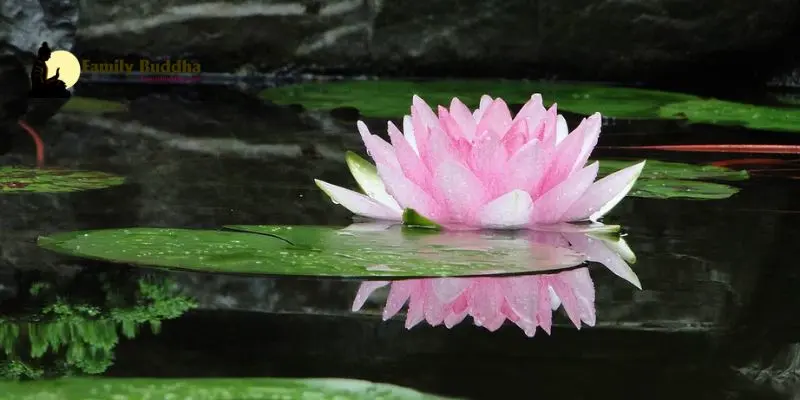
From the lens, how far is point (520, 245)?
3.90 ft

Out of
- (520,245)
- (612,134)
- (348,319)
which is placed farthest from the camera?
(612,134)

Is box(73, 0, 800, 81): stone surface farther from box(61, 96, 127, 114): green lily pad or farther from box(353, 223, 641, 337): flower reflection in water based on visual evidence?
box(353, 223, 641, 337): flower reflection in water

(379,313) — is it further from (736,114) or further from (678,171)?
(736,114)

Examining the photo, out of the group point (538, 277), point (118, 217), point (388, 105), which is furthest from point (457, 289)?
point (388, 105)

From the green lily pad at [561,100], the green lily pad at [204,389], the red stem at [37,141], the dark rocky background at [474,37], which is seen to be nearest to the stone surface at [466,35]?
the dark rocky background at [474,37]

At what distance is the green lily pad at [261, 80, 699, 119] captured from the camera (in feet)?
10.0

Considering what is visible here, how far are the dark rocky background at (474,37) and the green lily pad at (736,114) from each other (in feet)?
5.06

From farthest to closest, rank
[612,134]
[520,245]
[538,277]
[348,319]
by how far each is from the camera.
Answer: [612,134] → [520,245] → [538,277] → [348,319]

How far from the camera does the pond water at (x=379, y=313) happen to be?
30.5 inches

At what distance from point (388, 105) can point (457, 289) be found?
85.7 inches

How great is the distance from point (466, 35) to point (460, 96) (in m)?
1.17

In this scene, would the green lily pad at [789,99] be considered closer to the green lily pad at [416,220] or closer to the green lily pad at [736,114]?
the green lily pad at [736,114]

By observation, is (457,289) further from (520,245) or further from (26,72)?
(26,72)

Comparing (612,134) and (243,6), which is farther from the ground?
(243,6)
